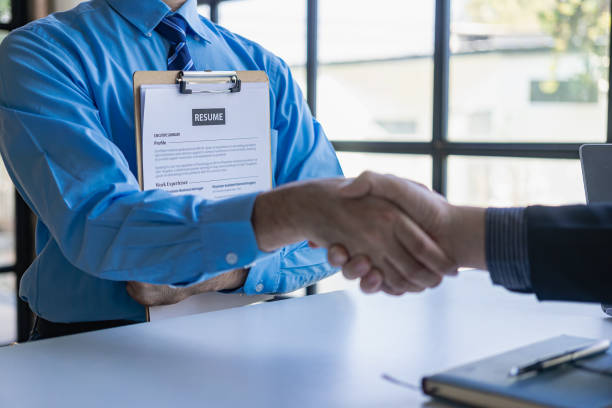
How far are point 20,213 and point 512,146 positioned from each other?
10.0 ft

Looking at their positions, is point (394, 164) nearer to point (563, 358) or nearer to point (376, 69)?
point (376, 69)

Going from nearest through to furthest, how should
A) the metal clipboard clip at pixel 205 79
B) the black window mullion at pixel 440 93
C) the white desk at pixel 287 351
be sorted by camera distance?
the white desk at pixel 287 351
the metal clipboard clip at pixel 205 79
the black window mullion at pixel 440 93

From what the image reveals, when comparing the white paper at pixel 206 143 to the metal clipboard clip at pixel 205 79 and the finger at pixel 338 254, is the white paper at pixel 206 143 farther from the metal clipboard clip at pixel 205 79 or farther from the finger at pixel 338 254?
the finger at pixel 338 254

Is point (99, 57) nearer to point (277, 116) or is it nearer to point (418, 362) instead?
point (277, 116)

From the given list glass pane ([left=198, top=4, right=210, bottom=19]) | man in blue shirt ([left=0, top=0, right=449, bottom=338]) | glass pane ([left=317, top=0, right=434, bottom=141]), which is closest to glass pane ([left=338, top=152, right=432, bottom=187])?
glass pane ([left=317, top=0, right=434, bottom=141])

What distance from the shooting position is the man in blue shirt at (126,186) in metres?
1.15

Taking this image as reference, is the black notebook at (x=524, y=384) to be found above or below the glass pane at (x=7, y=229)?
above

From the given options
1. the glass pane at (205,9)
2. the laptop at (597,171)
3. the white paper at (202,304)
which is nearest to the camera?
the laptop at (597,171)

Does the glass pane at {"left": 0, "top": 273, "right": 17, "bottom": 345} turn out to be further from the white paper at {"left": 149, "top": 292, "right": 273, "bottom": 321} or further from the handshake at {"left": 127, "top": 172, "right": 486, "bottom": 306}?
the handshake at {"left": 127, "top": 172, "right": 486, "bottom": 306}

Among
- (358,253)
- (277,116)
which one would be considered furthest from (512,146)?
(358,253)

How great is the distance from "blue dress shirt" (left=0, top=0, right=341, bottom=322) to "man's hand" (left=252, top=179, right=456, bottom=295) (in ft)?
0.16

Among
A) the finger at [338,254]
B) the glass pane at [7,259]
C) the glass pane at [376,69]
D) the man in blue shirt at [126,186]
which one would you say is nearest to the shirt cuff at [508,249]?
the man in blue shirt at [126,186]

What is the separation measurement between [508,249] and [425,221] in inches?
6.2

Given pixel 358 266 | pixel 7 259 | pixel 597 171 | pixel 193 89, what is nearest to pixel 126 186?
pixel 193 89
